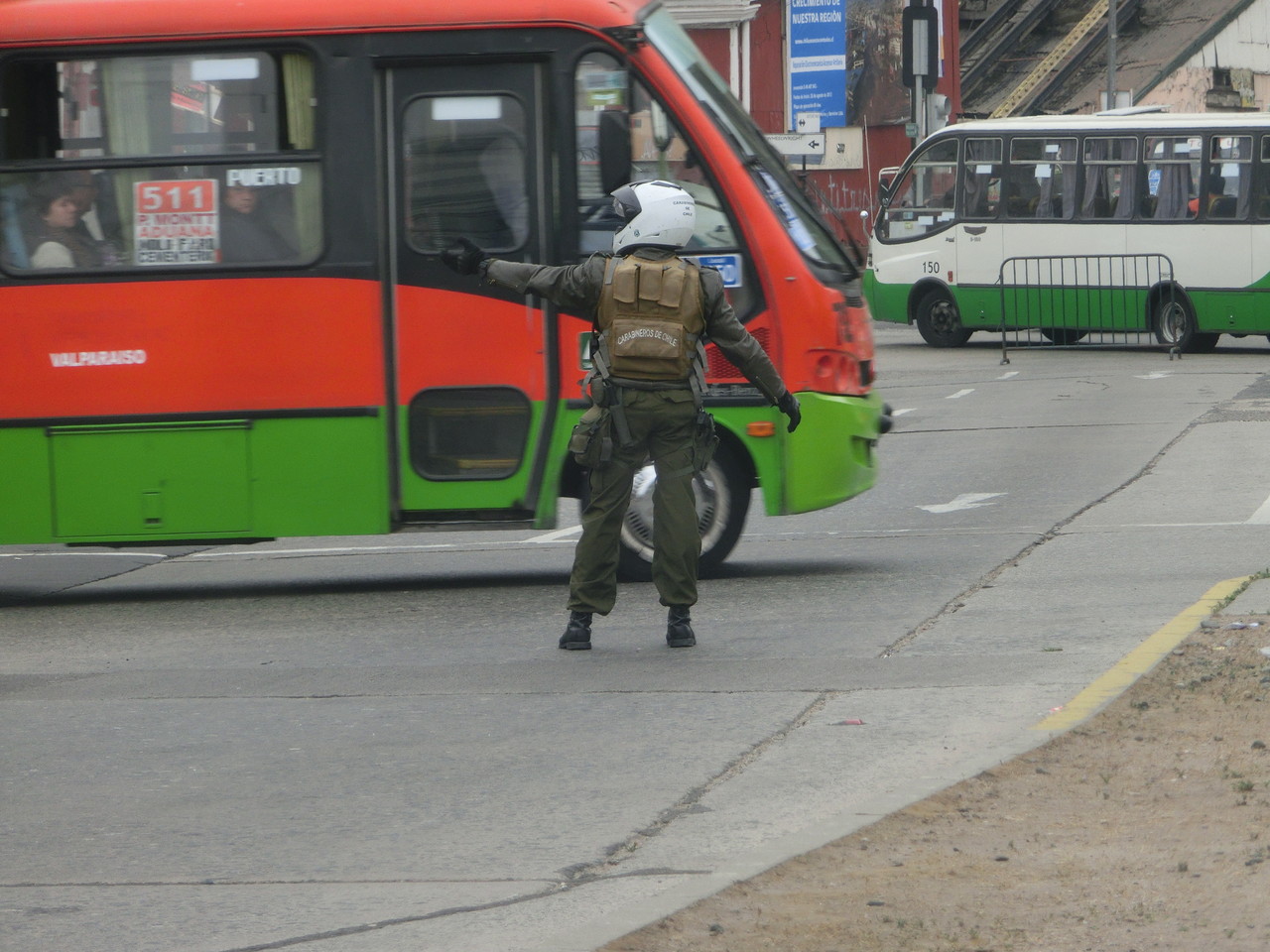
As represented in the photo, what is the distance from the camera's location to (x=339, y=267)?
10.0 metres

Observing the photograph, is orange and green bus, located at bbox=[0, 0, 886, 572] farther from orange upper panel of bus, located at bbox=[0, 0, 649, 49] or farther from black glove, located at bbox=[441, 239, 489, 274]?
black glove, located at bbox=[441, 239, 489, 274]

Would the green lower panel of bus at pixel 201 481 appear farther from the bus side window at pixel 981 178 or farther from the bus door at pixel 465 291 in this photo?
the bus side window at pixel 981 178

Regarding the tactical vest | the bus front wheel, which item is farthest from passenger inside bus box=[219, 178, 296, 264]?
the bus front wheel

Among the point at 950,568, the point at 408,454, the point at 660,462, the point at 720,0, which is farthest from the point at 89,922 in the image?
the point at 720,0

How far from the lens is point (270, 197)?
33.1 feet

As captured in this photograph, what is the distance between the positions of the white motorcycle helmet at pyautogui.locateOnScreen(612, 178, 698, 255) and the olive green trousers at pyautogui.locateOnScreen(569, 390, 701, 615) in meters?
0.56

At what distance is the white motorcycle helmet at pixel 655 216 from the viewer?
790cm

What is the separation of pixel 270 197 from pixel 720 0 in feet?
104

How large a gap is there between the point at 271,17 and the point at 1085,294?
17.3 metres

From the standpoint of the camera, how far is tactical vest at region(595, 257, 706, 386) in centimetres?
790

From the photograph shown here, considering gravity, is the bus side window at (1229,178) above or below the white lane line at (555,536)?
above

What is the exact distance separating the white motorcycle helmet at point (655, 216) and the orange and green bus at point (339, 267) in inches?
78.0

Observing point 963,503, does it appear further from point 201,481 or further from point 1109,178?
point 1109,178

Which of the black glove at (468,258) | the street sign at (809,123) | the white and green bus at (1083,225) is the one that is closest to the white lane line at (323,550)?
the black glove at (468,258)
